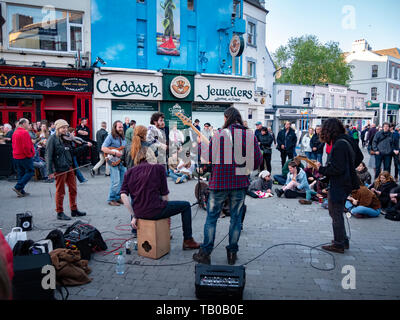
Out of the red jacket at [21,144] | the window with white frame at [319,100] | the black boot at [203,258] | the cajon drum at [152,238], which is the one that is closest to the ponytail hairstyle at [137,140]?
the cajon drum at [152,238]

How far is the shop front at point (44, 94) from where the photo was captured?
13984 mm

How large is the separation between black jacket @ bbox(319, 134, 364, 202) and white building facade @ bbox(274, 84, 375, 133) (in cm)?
2462

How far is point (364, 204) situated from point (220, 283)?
5.11m

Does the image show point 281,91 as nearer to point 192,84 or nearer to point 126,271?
point 192,84

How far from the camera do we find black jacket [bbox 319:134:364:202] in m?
4.78

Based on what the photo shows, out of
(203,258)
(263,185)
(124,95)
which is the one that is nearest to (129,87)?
(124,95)

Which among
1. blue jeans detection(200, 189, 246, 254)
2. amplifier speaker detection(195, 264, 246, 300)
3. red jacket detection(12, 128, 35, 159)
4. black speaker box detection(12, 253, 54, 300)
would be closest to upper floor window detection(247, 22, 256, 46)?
red jacket detection(12, 128, 35, 159)

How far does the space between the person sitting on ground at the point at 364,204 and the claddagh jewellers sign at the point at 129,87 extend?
1232 cm

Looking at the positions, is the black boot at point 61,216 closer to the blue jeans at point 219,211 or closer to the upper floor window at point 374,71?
the blue jeans at point 219,211

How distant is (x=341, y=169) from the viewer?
4.76 meters

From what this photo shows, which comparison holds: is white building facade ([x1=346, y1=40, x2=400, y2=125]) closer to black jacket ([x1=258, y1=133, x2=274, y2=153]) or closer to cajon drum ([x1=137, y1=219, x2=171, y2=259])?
black jacket ([x1=258, y1=133, x2=274, y2=153])
